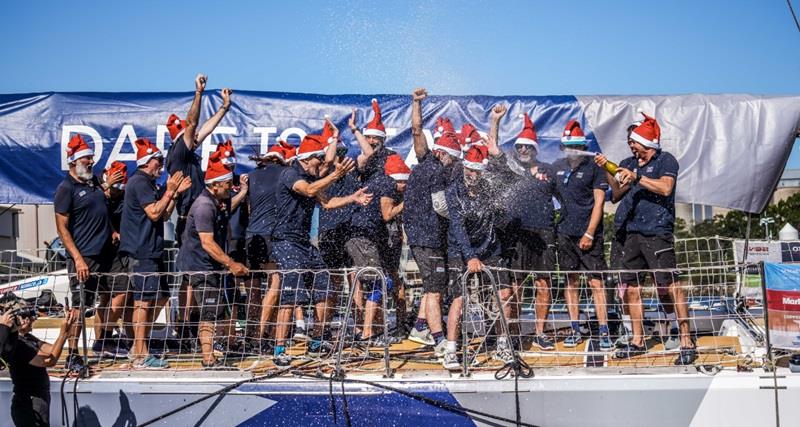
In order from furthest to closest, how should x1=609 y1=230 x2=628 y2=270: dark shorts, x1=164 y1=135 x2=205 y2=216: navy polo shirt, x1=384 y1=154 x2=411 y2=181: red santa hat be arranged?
x1=384 y1=154 x2=411 y2=181: red santa hat → x1=164 y1=135 x2=205 y2=216: navy polo shirt → x1=609 y1=230 x2=628 y2=270: dark shorts

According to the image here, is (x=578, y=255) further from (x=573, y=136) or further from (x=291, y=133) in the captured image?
(x=291, y=133)

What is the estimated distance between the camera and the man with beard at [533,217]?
7.84m

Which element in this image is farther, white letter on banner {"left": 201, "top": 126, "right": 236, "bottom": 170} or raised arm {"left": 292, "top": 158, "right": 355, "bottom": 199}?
white letter on banner {"left": 201, "top": 126, "right": 236, "bottom": 170}

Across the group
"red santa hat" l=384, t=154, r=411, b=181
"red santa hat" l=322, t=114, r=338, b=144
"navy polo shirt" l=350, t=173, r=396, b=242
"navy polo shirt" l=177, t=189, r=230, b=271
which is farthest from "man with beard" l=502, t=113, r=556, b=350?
"navy polo shirt" l=177, t=189, r=230, b=271

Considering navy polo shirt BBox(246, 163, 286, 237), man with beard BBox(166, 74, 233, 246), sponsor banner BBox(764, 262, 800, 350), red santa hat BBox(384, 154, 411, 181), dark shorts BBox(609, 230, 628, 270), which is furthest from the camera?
red santa hat BBox(384, 154, 411, 181)

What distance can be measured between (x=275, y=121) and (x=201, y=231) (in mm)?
2809

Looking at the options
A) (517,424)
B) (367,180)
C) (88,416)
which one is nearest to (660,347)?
(517,424)

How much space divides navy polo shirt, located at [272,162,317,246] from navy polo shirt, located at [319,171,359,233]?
461 millimetres

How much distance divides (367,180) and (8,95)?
4.39 metres

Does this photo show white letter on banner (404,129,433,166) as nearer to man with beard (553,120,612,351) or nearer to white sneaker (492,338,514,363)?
man with beard (553,120,612,351)

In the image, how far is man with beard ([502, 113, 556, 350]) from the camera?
7.84m

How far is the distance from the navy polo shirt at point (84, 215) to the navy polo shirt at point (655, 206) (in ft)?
15.1

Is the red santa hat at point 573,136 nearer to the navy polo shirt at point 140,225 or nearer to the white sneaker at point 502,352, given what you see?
the white sneaker at point 502,352

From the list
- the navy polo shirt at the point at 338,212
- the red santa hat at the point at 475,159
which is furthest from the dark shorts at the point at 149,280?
the red santa hat at the point at 475,159
